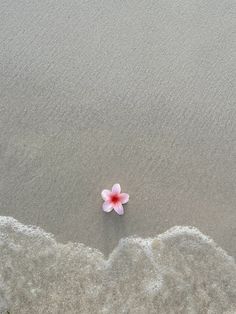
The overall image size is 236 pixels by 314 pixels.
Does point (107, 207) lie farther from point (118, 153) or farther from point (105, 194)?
point (118, 153)

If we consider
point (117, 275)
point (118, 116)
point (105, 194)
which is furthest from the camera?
point (118, 116)

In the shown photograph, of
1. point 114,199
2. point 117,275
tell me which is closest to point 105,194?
point 114,199

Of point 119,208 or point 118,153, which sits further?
point 118,153

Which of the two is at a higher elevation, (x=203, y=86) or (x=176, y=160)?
(x=203, y=86)

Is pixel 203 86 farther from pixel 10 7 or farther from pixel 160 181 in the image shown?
pixel 10 7

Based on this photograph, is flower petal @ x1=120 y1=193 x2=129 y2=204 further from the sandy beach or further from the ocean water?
the ocean water

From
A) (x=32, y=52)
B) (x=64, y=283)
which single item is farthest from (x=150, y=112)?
(x=64, y=283)
